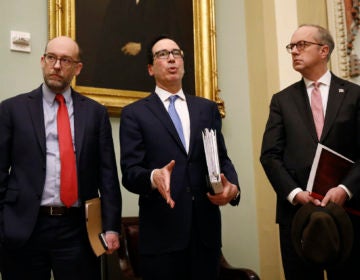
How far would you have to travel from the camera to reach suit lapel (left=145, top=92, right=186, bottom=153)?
2373 mm

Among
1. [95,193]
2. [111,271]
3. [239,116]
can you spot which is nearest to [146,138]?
[95,193]

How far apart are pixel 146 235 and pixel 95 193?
0.37 meters

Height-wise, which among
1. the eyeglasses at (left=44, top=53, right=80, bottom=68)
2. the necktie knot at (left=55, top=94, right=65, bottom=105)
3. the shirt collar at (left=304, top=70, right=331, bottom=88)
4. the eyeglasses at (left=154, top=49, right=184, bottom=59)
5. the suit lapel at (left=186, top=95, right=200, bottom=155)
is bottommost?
the suit lapel at (left=186, top=95, right=200, bottom=155)

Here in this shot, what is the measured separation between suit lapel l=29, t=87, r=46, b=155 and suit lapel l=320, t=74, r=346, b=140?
4.73 ft

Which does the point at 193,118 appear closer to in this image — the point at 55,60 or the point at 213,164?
the point at 213,164

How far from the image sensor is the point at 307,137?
2.53 meters

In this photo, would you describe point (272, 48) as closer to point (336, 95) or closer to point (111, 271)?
point (336, 95)

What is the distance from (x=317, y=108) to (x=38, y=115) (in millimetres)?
1492

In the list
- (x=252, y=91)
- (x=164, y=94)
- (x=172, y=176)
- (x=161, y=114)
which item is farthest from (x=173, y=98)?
(x=252, y=91)

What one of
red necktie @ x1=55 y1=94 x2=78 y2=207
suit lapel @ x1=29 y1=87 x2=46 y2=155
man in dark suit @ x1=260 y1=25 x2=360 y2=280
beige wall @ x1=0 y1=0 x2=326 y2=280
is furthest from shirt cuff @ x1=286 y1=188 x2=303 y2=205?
beige wall @ x1=0 y1=0 x2=326 y2=280

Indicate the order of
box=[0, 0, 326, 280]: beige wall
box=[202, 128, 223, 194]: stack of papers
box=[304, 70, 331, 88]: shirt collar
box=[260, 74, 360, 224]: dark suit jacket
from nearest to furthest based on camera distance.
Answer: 1. box=[202, 128, 223, 194]: stack of papers
2. box=[260, 74, 360, 224]: dark suit jacket
3. box=[304, 70, 331, 88]: shirt collar
4. box=[0, 0, 326, 280]: beige wall

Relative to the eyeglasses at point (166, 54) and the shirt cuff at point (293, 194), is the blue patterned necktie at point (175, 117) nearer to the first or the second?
the eyeglasses at point (166, 54)

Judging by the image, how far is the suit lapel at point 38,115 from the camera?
2.30 m

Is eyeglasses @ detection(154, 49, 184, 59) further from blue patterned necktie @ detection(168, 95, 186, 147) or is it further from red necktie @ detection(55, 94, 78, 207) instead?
red necktie @ detection(55, 94, 78, 207)
